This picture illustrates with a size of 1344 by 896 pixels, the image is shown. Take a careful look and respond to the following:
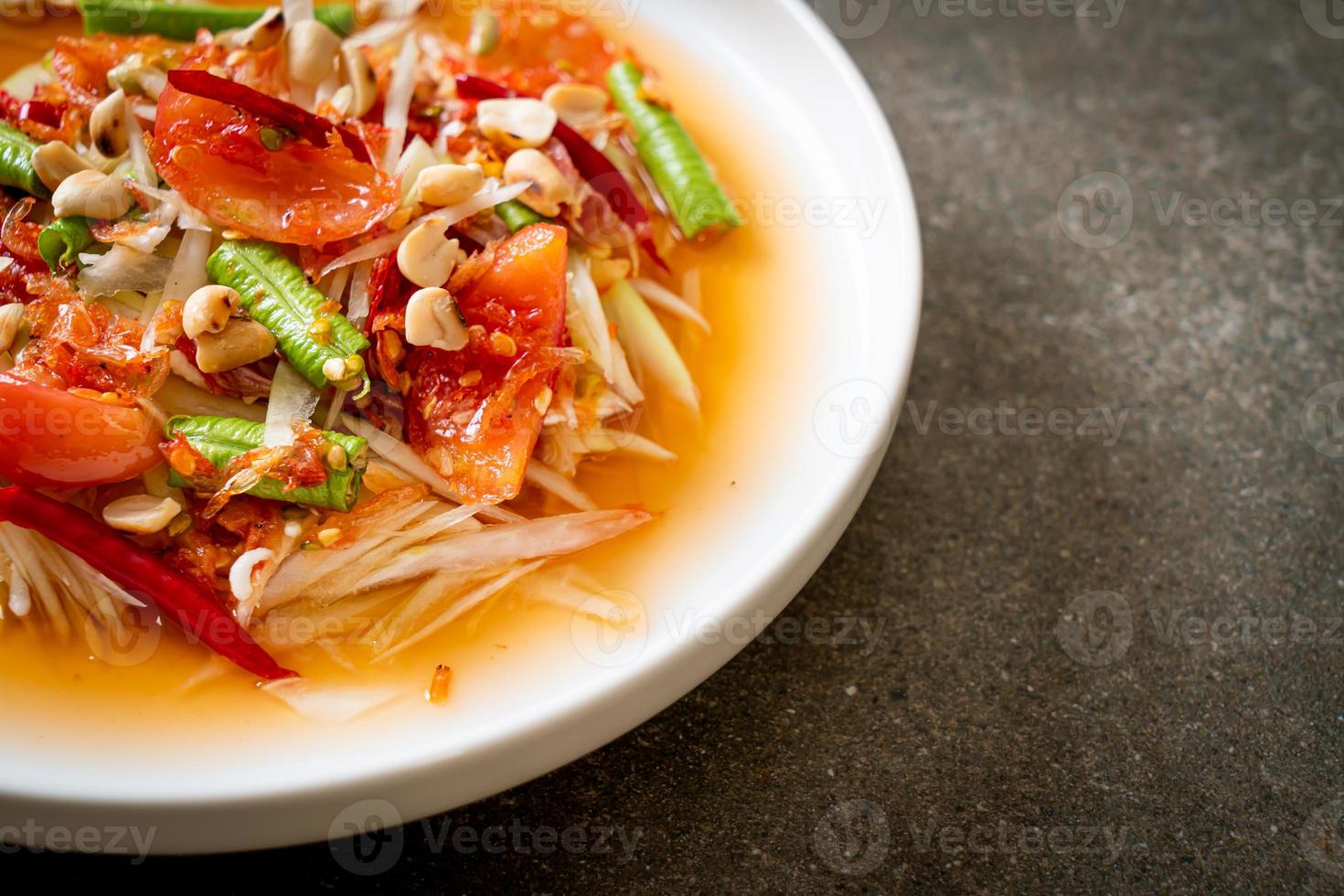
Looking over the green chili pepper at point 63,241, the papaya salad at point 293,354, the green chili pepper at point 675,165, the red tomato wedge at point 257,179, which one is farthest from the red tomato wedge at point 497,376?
the green chili pepper at point 63,241

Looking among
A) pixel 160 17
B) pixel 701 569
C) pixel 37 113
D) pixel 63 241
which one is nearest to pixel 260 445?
pixel 63 241

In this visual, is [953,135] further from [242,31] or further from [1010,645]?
[242,31]

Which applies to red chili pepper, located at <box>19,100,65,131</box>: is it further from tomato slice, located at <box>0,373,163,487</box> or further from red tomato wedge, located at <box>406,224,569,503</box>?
red tomato wedge, located at <box>406,224,569,503</box>

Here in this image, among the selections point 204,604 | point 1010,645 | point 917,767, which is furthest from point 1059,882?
point 204,604

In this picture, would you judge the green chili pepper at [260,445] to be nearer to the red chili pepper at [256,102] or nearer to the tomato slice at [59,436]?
the tomato slice at [59,436]

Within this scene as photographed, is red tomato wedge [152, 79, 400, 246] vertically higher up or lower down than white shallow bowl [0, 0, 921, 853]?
higher up

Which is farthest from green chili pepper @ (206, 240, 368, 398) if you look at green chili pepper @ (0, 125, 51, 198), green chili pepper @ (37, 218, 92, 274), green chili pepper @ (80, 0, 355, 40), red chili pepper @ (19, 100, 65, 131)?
green chili pepper @ (80, 0, 355, 40)

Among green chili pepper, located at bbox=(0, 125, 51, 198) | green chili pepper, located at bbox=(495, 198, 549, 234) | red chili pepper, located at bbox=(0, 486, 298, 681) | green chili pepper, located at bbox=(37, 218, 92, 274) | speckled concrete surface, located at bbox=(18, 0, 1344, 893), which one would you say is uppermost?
green chili pepper, located at bbox=(0, 125, 51, 198)

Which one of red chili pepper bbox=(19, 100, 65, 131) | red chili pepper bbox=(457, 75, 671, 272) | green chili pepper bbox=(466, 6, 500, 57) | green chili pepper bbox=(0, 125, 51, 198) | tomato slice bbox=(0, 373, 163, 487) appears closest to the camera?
tomato slice bbox=(0, 373, 163, 487)
